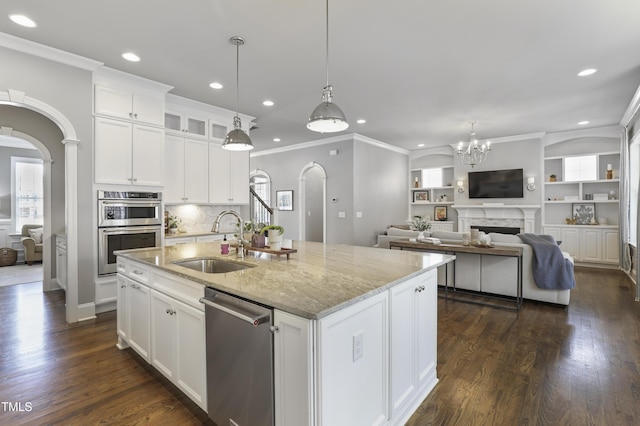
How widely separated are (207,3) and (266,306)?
2.41 metres

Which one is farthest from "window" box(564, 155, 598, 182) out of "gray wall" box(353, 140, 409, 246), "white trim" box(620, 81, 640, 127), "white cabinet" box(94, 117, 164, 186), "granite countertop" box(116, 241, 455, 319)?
"white cabinet" box(94, 117, 164, 186)

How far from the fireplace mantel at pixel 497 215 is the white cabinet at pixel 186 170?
19.9 ft

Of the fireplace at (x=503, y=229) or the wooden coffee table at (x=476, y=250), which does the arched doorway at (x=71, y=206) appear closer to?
the wooden coffee table at (x=476, y=250)

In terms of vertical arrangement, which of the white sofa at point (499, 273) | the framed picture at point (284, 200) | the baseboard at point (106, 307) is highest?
the framed picture at point (284, 200)

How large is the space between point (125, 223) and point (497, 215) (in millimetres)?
7524

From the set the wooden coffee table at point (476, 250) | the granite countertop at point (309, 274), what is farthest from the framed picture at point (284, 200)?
the granite countertop at point (309, 274)

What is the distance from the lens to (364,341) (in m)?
1.59

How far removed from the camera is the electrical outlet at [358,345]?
1521 mm

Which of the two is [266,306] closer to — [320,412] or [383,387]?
[320,412]

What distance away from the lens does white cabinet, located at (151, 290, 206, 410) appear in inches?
74.8

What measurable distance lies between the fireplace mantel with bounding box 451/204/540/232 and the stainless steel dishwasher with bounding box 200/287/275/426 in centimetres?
737

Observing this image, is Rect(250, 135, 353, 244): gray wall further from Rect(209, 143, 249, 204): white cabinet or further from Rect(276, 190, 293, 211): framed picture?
Rect(209, 143, 249, 204): white cabinet

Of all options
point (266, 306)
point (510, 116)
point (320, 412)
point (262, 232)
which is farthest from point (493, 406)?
point (510, 116)

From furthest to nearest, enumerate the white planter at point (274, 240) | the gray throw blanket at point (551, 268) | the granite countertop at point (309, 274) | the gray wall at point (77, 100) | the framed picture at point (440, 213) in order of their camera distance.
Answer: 1. the framed picture at point (440, 213)
2. the gray throw blanket at point (551, 268)
3. the gray wall at point (77, 100)
4. the white planter at point (274, 240)
5. the granite countertop at point (309, 274)
